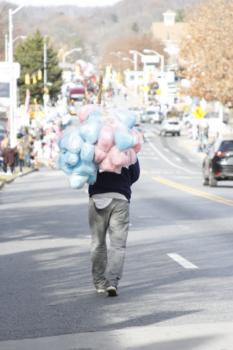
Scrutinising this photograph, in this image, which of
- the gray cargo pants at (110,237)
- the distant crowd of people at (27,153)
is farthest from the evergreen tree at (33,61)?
the gray cargo pants at (110,237)

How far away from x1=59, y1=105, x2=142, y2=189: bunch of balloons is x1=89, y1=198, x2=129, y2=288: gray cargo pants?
36cm

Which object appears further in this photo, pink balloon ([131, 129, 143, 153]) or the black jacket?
the black jacket

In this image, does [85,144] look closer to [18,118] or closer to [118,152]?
[118,152]

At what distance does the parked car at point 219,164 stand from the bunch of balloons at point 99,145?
Answer: 26539mm

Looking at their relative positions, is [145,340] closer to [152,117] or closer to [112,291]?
[112,291]

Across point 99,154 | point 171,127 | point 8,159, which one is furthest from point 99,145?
point 171,127

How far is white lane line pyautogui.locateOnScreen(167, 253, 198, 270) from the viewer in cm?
1421

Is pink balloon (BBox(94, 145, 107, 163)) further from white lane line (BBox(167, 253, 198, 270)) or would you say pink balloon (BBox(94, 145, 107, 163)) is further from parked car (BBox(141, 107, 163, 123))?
Result: parked car (BBox(141, 107, 163, 123))

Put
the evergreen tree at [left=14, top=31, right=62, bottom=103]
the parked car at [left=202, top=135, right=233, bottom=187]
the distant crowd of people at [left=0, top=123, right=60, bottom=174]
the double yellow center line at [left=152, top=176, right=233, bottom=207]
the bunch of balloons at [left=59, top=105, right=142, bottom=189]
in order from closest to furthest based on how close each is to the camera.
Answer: the bunch of balloons at [left=59, top=105, right=142, bottom=189], the double yellow center line at [left=152, top=176, right=233, bottom=207], the parked car at [left=202, top=135, right=233, bottom=187], the distant crowd of people at [left=0, top=123, right=60, bottom=174], the evergreen tree at [left=14, top=31, right=62, bottom=103]

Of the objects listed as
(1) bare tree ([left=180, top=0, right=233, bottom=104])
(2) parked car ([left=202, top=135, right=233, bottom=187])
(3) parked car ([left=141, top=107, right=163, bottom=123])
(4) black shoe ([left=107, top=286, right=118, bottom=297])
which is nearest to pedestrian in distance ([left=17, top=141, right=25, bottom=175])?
(2) parked car ([left=202, top=135, right=233, bottom=187])

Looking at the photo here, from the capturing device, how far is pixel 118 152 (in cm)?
1125

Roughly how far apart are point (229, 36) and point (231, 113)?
4655cm

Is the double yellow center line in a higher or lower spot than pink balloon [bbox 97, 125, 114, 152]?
lower

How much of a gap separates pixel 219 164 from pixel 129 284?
1003 inches
